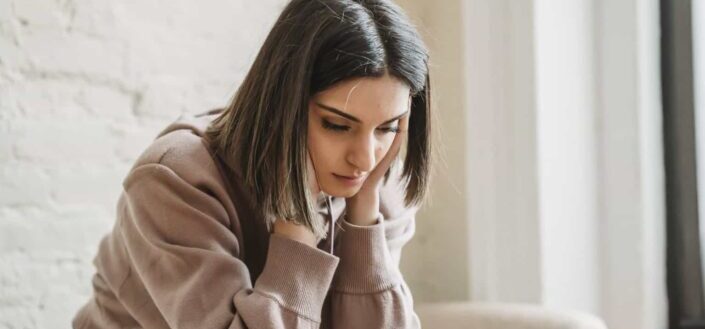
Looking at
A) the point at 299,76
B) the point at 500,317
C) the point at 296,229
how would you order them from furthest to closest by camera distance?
the point at 500,317 → the point at 296,229 → the point at 299,76

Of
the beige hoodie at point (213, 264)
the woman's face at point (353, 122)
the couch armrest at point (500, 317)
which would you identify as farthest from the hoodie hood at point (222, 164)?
the couch armrest at point (500, 317)

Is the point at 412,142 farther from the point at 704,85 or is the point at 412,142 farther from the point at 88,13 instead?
the point at 704,85

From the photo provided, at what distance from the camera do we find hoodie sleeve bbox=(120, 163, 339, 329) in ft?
3.18

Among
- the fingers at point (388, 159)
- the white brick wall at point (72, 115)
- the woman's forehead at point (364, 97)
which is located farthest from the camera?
the white brick wall at point (72, 115)

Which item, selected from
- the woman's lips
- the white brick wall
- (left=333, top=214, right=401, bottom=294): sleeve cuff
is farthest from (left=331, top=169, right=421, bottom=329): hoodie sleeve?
the white brick wall

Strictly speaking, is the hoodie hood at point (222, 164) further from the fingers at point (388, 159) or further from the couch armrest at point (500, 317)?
the couch armrest at point (500, 317)

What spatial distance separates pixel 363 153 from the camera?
37.4 inches

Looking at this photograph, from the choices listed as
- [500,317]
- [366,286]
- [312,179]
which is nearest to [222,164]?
[312,179]

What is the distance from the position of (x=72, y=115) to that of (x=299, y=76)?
1.53 ft

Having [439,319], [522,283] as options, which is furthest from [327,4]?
[522,283]

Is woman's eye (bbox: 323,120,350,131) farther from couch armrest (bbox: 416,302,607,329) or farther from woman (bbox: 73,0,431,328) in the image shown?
couch armrest (bbox: 416,302,607,329)

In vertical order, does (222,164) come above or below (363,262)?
above

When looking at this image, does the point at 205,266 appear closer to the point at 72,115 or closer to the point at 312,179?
the point at 312,179

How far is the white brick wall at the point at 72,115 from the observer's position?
121 centimetres
